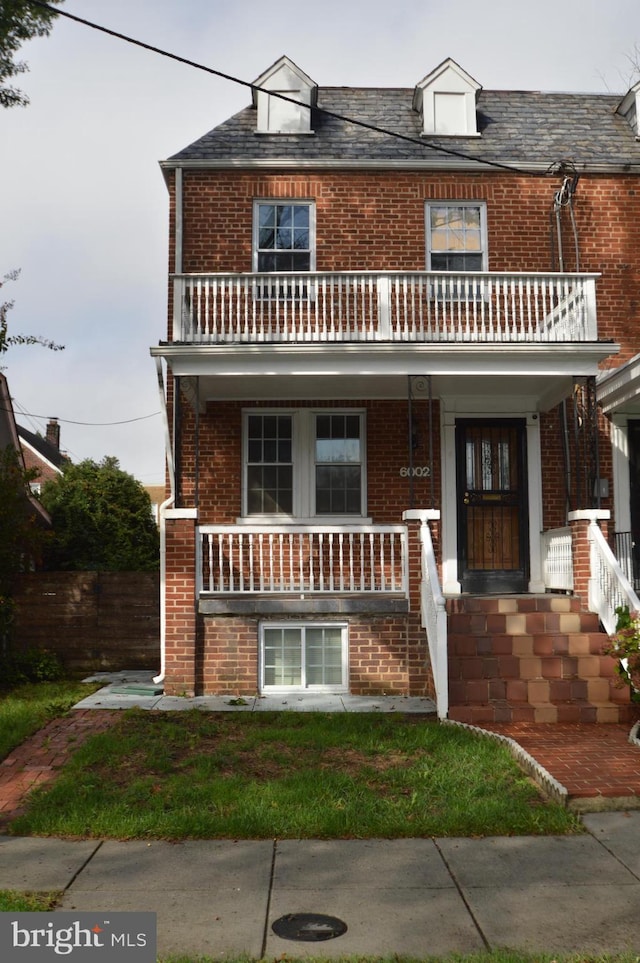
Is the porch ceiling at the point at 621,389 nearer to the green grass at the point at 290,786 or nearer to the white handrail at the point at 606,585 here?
the white handrail at the point at 606,585

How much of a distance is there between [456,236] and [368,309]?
2100 millimetres

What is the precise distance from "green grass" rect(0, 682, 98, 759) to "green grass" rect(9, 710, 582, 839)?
2.75 ft

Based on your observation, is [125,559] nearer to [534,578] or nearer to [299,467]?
[299,467]

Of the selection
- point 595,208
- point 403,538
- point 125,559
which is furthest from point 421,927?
point 125,559

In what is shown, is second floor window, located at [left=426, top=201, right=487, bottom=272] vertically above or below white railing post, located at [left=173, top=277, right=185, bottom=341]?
above

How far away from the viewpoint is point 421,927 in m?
4.27

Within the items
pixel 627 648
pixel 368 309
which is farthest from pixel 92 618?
pixel 627 648

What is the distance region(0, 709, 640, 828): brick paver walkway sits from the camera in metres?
6.30

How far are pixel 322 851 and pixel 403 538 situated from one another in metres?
5.08

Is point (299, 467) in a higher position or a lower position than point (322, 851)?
higher

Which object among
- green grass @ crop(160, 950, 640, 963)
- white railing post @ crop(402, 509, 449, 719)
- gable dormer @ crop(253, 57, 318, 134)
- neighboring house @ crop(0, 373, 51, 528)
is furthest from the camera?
neighboring house @ crop(0, 373, 51, 528)

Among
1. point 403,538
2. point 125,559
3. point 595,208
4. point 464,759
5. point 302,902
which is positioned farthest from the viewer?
point 125,559

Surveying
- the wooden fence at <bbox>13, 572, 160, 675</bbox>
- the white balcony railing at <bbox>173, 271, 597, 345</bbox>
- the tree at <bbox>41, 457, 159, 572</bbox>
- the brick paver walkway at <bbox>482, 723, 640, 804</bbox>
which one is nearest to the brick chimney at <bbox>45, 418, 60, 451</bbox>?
the tree at <bbox>41, 457, 159, 572</bbox>

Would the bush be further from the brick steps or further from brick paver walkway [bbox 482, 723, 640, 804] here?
brick paver walkway [bbox 482, 723, 640, 804]
